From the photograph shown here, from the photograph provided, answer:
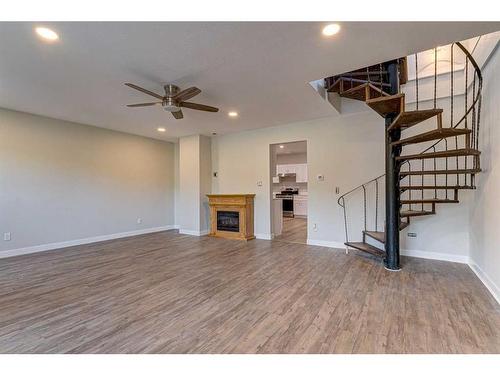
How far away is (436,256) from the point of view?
410 centimetres

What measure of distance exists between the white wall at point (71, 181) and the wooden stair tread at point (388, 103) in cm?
582

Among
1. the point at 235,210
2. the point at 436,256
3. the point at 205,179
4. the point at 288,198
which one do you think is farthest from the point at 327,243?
the point at 288,198

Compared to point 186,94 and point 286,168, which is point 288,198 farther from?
point 186,94

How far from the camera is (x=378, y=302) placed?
257 centimetres

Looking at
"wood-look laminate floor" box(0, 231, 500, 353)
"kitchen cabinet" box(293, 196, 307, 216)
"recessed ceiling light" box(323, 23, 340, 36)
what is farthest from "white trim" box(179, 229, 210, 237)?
"recessed ceiling light" box(323, 23, 340, 36)

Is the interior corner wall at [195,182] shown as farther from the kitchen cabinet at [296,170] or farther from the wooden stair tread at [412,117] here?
the wooden stair tread at [412,117]

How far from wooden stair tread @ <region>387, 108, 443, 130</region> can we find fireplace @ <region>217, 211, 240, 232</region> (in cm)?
384

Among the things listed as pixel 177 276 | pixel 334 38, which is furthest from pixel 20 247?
pixel 334 38

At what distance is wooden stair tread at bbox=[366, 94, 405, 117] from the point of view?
10.00ft

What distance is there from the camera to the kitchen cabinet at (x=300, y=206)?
9648 millimetres

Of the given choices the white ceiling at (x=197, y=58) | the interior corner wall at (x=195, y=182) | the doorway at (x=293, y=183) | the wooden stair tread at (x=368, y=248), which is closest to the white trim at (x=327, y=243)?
the wooden stair tread at (x=368, y=248)

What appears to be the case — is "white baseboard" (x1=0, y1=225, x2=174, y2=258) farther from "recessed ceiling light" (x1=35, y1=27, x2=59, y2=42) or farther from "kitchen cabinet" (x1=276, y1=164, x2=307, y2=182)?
"kitchen cabinet" (x1=276, y1=164, x2=307, y2=182)

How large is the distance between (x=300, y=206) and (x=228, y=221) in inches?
173
